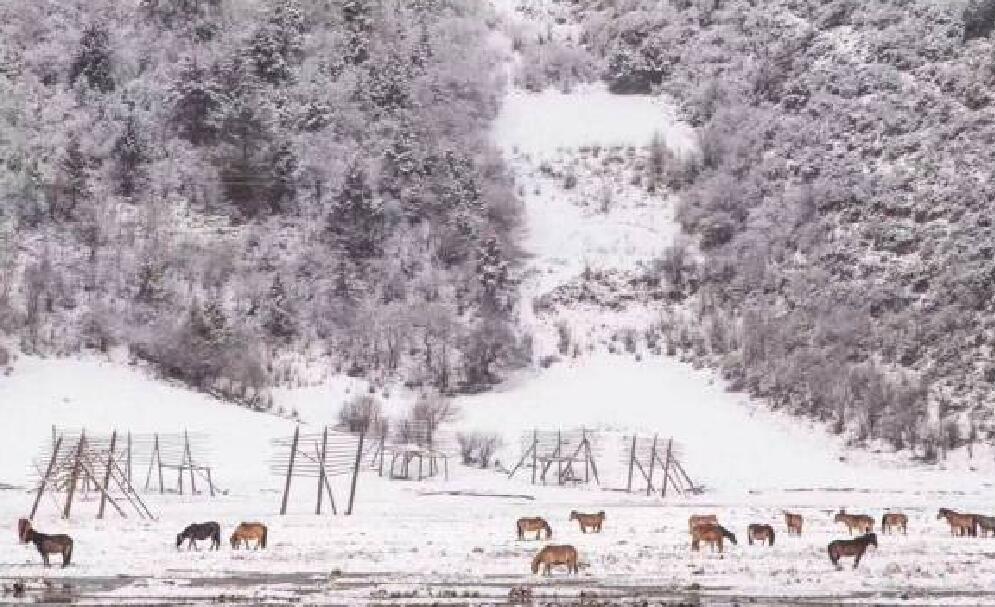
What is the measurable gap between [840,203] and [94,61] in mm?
39453

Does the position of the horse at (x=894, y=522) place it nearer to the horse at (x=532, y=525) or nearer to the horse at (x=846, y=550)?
the horse at (x=846, y=550)

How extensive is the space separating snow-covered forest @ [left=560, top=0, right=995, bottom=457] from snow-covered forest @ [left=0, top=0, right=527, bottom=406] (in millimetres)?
10742

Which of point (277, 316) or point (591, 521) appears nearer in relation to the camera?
point (591, 521)

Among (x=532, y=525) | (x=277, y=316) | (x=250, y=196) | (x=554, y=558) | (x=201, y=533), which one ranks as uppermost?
(x=250, y=196)

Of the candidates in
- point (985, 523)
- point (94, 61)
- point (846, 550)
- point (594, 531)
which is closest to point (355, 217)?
point (94, 61)

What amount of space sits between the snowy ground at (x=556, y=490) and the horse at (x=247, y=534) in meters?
0.46

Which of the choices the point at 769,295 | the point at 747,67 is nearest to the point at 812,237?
the point at 769,295

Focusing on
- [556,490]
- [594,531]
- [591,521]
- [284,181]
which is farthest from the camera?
[284,181]

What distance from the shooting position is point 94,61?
69750mm

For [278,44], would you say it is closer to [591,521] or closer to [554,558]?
[591,521]

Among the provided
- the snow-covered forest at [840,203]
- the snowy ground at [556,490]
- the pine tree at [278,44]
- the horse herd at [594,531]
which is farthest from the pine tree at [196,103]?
the horse herd at [594,531]

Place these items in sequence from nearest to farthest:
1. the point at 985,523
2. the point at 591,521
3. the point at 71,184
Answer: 1. the point at 985,523
2. the point at 591,521
3. the point at 71,184

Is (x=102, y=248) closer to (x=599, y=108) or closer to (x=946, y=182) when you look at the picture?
(x=599, y=108)

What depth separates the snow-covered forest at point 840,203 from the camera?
54.3 m
